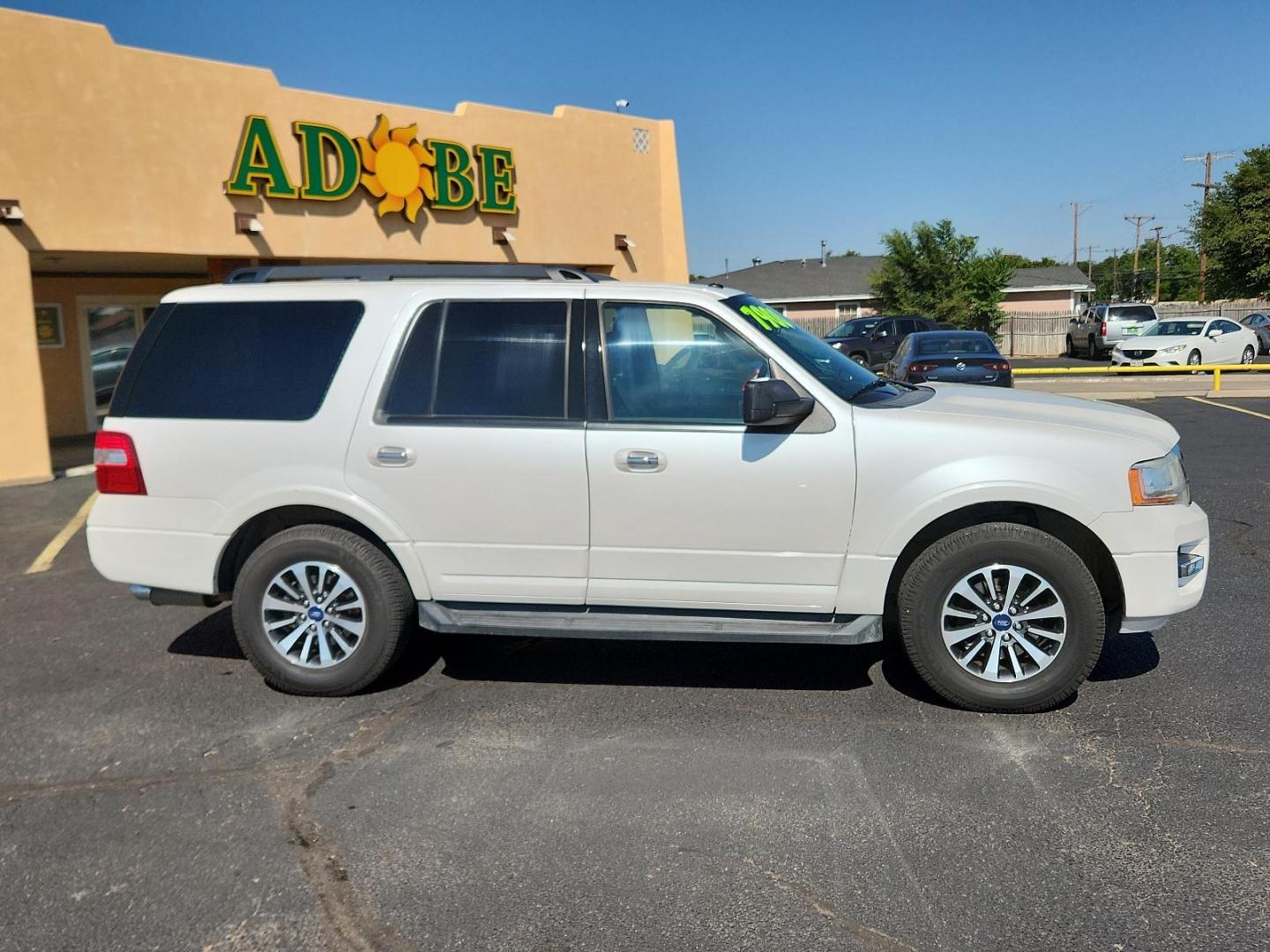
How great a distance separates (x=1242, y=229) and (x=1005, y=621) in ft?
149

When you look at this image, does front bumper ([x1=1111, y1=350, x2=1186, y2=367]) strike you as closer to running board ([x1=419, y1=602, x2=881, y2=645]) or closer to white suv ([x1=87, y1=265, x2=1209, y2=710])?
white suv ([x1=87, y1=265, x2=1209, y2=710])

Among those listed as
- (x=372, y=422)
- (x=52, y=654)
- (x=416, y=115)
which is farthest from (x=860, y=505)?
(x=416, y=115)

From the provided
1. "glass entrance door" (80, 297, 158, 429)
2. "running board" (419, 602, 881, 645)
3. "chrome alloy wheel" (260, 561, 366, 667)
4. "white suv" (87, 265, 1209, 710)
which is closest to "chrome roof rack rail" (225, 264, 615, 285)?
"white suv" (87, 265, 1209, 710)

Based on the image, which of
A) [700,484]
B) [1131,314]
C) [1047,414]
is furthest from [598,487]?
[1131,314]

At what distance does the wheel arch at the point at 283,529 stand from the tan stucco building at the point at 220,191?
27.5 ft

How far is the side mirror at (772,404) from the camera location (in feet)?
15.3

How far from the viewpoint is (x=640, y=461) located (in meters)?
4.86

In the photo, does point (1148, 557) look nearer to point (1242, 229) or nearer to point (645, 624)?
point (645, 624)

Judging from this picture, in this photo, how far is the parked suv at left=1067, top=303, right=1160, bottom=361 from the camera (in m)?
37.0

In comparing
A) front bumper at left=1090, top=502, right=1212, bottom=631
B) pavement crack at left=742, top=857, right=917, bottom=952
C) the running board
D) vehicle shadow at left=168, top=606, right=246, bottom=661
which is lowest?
pavement crack at left=742, top=857, right=917, bottom=952

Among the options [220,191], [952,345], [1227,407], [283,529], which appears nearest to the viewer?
[283,529]

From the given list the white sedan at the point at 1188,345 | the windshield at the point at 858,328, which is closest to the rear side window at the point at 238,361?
the white sedan at the point at 1188,345

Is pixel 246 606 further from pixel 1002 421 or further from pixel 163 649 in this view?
pixel 1002 421

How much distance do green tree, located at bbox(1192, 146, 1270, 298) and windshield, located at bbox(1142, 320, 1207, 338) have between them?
14.8 meters
